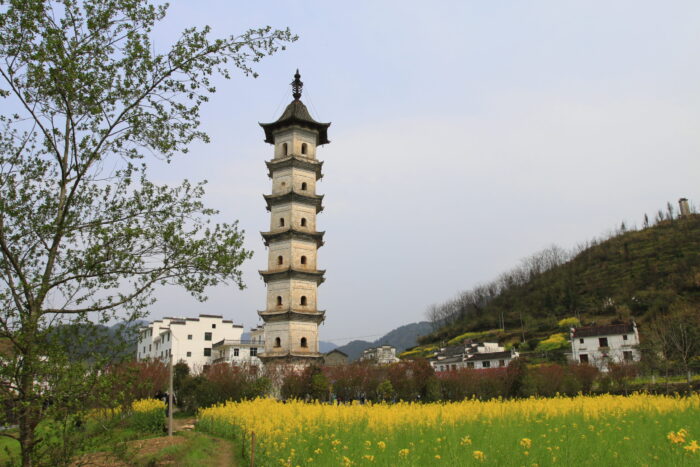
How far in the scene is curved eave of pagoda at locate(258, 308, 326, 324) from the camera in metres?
33.5

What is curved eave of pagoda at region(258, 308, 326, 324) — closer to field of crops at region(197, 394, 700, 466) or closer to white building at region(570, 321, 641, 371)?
field of crops at region(197, 394, 700, 466)

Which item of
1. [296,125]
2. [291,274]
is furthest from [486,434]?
[296,125]

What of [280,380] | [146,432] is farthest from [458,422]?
[280,380]

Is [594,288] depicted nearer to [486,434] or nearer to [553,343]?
[553,343]

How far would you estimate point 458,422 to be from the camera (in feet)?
37.3

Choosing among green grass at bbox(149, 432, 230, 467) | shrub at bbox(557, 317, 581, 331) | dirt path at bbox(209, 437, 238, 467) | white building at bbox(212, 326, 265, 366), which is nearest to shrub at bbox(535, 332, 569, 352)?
shrub at bbox(557, 317, 581, 331)

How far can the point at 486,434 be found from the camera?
950 centimetres

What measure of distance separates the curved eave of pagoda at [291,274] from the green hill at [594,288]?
1868 inches

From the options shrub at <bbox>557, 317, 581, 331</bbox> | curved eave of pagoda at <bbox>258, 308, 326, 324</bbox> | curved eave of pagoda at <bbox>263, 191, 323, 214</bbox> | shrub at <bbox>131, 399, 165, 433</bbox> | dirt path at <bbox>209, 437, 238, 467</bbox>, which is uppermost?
curved eave of pagoda at <bbox>263, 191, 323, 214</bbox>

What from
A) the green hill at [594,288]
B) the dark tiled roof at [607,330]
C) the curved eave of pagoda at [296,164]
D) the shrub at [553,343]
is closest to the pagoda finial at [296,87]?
the curved eave of pagoda at [296,164]

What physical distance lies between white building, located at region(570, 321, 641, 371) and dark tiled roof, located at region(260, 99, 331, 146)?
3381 centimetres

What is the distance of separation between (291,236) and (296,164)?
5.59 m

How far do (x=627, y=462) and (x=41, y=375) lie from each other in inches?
311

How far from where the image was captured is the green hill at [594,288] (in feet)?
230
